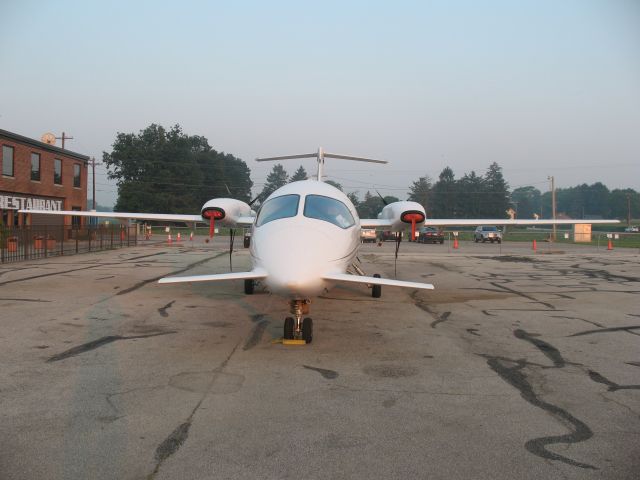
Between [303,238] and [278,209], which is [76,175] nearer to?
[278,209]

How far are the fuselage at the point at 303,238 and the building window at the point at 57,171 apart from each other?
104ft

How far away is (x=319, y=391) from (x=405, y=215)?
6.83 meters

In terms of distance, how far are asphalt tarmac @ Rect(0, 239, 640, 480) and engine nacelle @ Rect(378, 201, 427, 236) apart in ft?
6.75

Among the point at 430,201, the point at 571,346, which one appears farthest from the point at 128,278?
the point at 430,201

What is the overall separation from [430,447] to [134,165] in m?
89.3

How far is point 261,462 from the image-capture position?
144 inches

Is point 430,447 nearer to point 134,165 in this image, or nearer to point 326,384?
point 326,384

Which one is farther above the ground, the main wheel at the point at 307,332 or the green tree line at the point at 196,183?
the green tree line at the point at 196,183

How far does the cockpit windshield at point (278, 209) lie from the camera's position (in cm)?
809

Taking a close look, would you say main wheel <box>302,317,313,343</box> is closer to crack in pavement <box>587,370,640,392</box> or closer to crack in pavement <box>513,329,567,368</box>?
crack in pavement <box>513,329,567,368</box>

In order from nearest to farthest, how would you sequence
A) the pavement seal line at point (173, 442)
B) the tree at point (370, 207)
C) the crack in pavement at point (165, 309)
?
the pavement seal line at point (173, 442)
the crack in pavement at point (165, 309)
the tree at point (370, 207)

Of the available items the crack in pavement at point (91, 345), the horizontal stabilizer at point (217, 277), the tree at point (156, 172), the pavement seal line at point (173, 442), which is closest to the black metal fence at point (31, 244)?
the crack in pavement at point (91, 345)

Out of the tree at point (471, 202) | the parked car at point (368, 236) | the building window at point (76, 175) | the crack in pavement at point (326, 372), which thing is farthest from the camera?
the tree at point (471, 202)

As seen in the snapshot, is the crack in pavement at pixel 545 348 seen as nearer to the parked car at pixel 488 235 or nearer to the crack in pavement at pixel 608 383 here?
the crack in pavement at pixel 608 383
